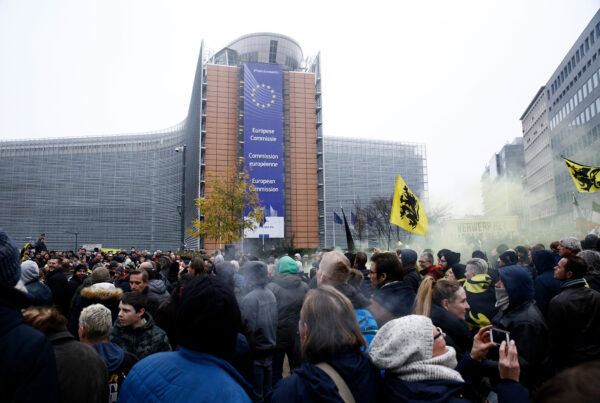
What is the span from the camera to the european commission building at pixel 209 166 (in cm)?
5034

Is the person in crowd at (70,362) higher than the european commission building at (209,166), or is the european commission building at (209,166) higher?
the european commission building at (209,166)

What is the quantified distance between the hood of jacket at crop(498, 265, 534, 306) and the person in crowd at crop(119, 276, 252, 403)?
284cm

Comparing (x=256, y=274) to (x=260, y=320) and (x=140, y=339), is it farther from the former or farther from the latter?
(x=140, y=339)

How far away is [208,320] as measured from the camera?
171cm

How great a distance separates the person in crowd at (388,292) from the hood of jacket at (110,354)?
2.30 metres

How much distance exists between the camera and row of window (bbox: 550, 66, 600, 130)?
45.0 m

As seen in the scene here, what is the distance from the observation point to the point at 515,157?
10406cm

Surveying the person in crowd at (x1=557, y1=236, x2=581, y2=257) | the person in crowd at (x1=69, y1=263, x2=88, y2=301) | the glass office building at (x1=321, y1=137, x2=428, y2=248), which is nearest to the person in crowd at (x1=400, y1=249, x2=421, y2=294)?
the person in crowd at (x1=557, y1=236, x2=581, y2=257)

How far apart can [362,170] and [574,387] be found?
77.7 m

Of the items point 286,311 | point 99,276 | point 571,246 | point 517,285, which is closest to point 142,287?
point 99,276

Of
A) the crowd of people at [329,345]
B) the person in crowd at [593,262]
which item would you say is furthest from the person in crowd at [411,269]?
the person in crowd at [593,262]

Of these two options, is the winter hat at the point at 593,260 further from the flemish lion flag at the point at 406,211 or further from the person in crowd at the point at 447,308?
the flemish lion flag at the point at 406,211

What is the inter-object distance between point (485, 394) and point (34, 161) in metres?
89.8

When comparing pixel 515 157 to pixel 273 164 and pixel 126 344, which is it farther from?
pixel 126 344
